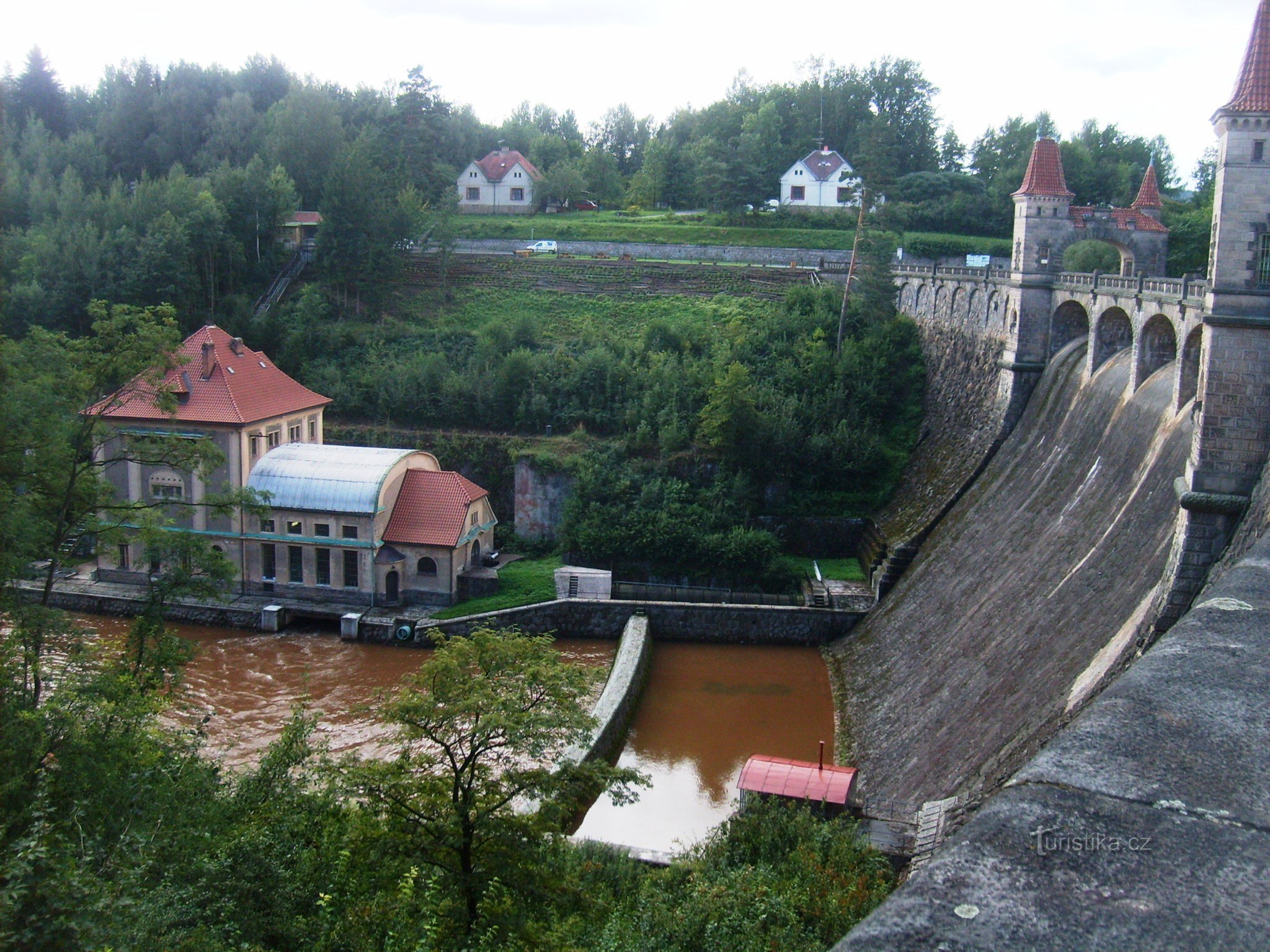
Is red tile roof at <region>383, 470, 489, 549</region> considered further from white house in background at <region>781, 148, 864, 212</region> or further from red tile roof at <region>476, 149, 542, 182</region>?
red tile roof at <region>476, 149, 542, 182</region>

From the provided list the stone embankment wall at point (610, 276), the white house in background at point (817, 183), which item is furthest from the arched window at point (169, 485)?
the white house in background at point (817, 183)

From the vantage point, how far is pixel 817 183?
62594 mm

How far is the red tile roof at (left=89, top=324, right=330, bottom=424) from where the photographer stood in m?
31.1

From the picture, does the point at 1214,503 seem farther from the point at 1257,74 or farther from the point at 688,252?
the point at 688,252

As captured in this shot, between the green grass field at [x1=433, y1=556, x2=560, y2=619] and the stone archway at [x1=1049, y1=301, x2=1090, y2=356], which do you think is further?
the green grass field at [x1=433, y1=556, x2=560, y2=619]

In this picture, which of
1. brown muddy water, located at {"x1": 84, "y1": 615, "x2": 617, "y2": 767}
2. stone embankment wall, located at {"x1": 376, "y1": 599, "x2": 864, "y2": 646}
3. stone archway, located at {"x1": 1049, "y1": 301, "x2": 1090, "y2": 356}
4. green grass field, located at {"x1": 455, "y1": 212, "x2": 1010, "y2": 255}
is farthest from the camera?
green grass field, located at {"x1": 455, "y1": 212, "x2": 1010, "y2": 255}

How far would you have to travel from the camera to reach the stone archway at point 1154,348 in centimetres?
2252

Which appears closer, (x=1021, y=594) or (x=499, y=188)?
(x=1021, y=594)

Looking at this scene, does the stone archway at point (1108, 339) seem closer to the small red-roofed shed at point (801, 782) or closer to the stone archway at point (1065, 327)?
the stone archway at point (1065, 327)

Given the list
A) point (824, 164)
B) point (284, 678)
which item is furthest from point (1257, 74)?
point (824, 164)

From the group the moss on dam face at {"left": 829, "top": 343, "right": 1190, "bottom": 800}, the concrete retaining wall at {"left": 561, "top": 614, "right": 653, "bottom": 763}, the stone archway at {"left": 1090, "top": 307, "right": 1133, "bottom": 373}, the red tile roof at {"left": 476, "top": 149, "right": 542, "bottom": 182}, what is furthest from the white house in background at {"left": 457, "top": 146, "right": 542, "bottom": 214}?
the stone archway at {"left": 1090, "top": 307, "right": 1133, "bottom": 373}

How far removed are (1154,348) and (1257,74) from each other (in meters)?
7.56

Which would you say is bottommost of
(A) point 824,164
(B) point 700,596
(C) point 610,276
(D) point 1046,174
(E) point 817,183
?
(B) point 700,596

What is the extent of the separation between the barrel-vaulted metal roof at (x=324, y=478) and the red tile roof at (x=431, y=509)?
88 cm
